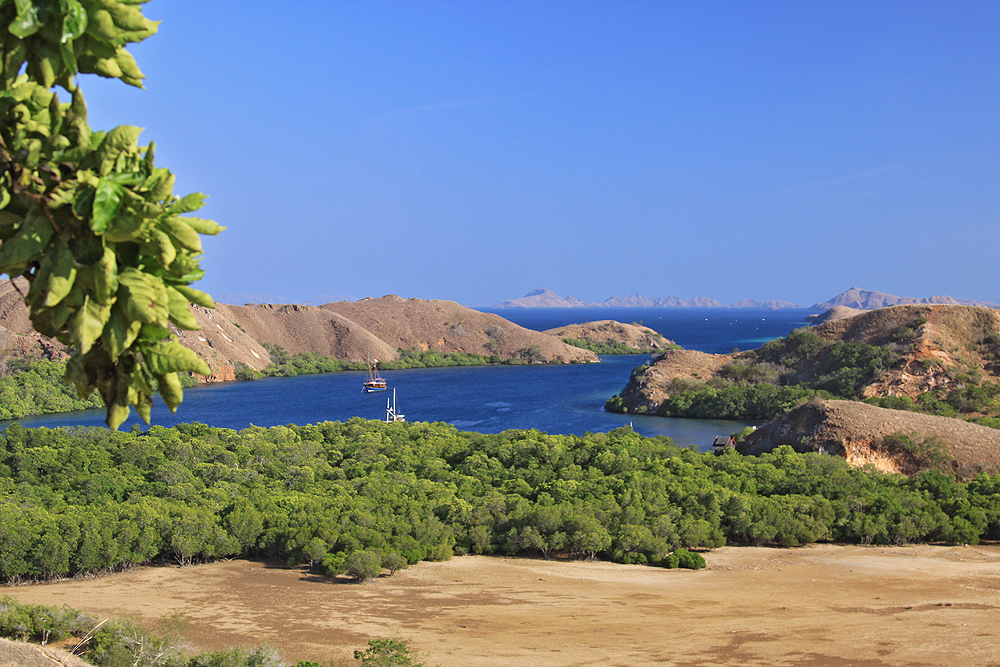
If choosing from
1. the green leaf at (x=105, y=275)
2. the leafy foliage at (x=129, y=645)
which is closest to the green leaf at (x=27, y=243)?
the green leaf at (x=105, y=275)

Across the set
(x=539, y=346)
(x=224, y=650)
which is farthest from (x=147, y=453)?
(x=539, y=346)

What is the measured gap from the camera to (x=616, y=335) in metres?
115

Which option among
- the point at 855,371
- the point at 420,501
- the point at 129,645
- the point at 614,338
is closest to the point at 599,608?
the point at 420,501

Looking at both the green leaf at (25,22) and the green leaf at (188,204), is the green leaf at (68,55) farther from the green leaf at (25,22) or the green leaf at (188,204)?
the green leaf at (188,204)

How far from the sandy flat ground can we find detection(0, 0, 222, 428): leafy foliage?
12.9 m

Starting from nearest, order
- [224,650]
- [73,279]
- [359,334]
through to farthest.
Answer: [73,279] < [224,650] < [359,334]

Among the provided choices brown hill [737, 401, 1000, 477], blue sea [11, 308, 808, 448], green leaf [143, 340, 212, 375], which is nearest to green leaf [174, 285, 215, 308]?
→ green leaf [143, 340, 212, 375]

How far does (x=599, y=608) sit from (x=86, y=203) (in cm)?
1622

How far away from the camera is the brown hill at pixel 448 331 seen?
9325cm

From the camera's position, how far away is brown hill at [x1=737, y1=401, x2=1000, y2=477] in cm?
3105

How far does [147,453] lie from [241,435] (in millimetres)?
4449

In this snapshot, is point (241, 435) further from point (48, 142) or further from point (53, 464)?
point (48, 142)

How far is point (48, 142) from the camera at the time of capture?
7.06 feet

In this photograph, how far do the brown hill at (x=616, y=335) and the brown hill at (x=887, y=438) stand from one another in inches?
2984
